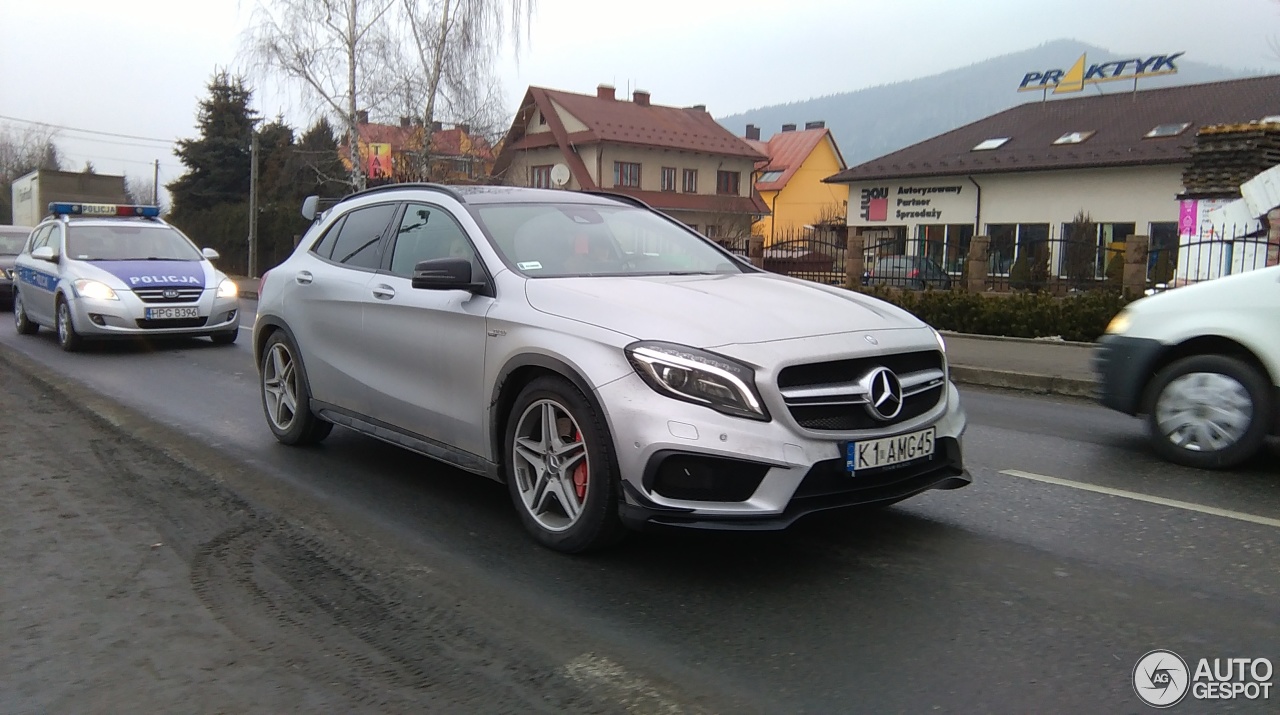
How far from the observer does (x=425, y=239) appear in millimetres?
5438

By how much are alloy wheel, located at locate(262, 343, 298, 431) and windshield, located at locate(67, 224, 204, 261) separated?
23.3 ft

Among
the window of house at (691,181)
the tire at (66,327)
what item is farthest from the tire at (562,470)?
the window of house at (691,181)

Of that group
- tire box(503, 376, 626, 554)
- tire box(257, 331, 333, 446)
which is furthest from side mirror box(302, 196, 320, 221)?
tire box(503, 376, 626, 554)

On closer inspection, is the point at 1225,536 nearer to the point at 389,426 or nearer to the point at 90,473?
the point at 389,426

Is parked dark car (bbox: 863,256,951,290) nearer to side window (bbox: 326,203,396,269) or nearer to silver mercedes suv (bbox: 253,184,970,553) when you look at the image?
silver mercedes suv (bbox: 253,184,970,553)

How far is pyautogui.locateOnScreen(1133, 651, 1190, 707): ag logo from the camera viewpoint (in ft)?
10.0

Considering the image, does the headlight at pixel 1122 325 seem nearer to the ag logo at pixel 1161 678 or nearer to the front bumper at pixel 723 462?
the front bumper at pixel 723 462

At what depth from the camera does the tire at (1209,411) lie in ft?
19.6

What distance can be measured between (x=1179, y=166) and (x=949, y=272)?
18425 millimetres

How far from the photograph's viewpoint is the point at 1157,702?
9.91ft

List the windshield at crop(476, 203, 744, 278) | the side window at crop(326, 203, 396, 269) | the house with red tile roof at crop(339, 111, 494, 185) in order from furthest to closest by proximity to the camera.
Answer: the house with red tile roof at crop(339, 111, 494, 185), the side window at crop(326, 203, 396, 269), the windshield at crop(476, 203, 744, 278)

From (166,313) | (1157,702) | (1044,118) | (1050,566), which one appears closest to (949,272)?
(166,313)

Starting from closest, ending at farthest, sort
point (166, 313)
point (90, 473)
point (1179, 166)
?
1. point (90, 473)
2. point (166, 313)
3. point (1179, 166)

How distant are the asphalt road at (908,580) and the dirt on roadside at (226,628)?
255mm
